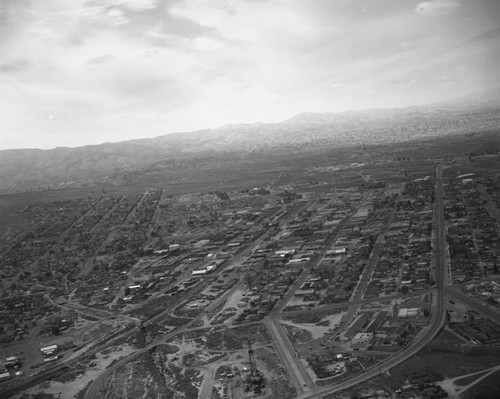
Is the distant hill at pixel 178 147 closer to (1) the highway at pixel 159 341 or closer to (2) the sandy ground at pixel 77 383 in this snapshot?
(1) the highway at pixel 159 341

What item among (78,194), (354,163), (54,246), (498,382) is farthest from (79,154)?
(498,382)

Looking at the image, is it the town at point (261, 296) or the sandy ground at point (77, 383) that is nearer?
the town at point (261, 296)

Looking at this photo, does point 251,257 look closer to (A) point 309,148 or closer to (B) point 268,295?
(B) point 268,295

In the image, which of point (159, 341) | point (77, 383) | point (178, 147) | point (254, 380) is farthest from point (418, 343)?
point (178, 147)

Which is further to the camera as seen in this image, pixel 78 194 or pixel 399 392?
pixel 78 194

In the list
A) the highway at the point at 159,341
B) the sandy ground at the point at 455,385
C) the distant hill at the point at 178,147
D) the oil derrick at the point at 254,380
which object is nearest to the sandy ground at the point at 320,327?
the oil derrick at the point at 254,380

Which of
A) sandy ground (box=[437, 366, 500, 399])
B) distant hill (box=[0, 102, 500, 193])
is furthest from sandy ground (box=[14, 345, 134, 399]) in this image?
distant hill (box=[0, 102, 500, 193])
